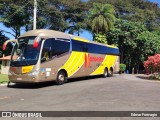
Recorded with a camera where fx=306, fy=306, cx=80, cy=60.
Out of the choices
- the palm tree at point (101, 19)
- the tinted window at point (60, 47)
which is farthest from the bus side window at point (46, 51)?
the palm tree at point (101, 19)

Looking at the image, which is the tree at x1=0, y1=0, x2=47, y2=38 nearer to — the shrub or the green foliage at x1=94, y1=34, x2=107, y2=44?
the green foliage at x1=94, y1=34, x2=107, y2=44

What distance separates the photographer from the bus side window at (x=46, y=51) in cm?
1805

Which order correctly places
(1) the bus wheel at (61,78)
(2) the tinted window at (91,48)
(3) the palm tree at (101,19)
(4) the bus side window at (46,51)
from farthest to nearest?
(3) the palm tree at (101,19) → (2) the tinted window at (91,48) → (1) the bus wheel at (61,78) → (4) the bus side window at (46,51)

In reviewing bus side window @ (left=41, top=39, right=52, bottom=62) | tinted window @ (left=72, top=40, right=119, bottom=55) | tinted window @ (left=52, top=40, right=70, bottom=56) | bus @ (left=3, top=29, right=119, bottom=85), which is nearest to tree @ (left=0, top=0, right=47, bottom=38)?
tinted window @ (left=72, top=40, right=119, bottom=55)

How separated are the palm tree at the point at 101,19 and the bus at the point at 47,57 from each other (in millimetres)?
19811

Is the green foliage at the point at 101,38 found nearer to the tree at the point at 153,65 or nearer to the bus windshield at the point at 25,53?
the tree at the point at 153,65

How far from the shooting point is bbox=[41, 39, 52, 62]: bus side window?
59.2 ft

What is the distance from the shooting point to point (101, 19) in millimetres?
43500

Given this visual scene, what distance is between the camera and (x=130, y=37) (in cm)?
4416

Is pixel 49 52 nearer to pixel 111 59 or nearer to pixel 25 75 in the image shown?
pixel 25 75

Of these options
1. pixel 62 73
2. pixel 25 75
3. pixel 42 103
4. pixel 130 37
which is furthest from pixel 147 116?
pixel 130 37

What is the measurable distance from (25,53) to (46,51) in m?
1.27

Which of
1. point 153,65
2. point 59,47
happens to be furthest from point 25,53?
point 153,65

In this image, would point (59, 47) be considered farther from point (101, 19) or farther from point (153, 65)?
point (101, 19)
